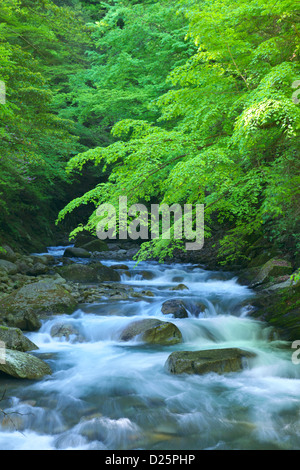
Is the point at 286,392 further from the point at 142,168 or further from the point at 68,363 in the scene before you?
the point at 142,168

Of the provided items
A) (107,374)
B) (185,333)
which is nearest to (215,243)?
(185,333)

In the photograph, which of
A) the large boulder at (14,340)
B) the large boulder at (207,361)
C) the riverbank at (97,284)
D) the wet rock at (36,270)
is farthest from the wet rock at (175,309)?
the wet rock at (36,270)

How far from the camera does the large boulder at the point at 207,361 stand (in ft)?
17.8

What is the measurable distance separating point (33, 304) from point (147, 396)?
4224 millimetres

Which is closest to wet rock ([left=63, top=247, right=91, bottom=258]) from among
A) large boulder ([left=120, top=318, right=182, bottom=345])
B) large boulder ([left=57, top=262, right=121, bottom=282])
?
large boulder ([left=57, top=262, right=121, bottom=282])

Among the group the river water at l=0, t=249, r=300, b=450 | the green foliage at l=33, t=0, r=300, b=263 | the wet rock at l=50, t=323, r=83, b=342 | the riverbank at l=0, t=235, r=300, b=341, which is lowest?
the river water at l=0, t=249, r=300, b=450

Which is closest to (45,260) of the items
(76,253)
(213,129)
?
(76,253)

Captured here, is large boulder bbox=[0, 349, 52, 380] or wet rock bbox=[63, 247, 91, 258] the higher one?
wet rock bbox=[63, 247, 91, 258]

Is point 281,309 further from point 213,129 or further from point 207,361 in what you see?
point 213,129

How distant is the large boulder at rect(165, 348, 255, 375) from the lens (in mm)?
5414

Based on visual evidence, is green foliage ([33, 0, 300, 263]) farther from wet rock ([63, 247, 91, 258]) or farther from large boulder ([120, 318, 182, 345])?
wet rock ([63, 247, 91, 258])

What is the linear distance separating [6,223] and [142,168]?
10703mm

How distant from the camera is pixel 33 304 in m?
8.38

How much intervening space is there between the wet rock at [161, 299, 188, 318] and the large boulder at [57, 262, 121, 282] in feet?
12.3
